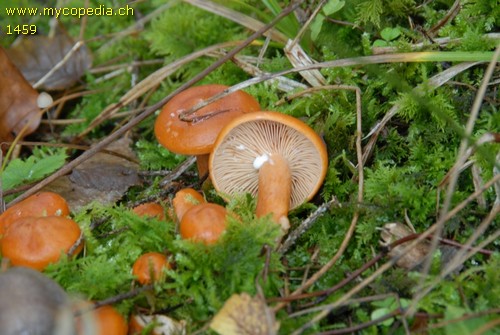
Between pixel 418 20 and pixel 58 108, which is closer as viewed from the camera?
pixel 418 20

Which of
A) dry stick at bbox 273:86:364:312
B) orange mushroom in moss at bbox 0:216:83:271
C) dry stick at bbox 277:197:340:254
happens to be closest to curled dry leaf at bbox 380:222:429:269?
dry stick at bbox 273:86:364:312

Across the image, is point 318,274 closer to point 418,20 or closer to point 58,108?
point 418,20

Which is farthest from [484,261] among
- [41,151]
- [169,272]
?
[41,151]

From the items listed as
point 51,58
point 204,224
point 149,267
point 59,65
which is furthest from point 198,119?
point 51,58

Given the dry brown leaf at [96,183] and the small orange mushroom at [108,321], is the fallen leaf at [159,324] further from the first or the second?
the dry brown leaf at [96,183]

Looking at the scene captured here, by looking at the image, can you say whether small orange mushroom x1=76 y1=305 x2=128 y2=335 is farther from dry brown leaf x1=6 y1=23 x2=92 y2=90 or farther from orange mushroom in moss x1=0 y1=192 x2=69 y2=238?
dry brown leaf x1=6 y1=23 x2=92 y2=90

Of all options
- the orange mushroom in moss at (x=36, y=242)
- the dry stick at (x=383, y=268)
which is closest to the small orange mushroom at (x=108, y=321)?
the orange mushroom in moss at (x=36, y=242)
